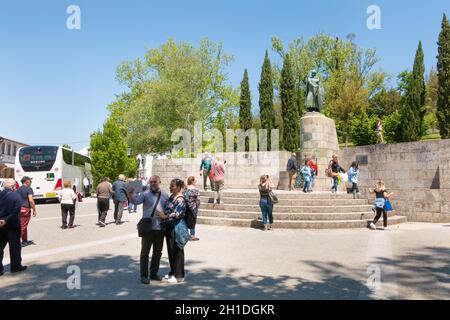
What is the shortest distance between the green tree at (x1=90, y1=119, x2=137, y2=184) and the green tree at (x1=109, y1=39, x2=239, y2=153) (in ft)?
27.1

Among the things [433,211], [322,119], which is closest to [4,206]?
[433,211]

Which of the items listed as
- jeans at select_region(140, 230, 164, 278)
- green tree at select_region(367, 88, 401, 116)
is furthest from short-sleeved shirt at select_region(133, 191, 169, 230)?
green tree at select_region(367, 88, 401, 116)

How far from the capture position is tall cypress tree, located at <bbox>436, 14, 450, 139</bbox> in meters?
26.4

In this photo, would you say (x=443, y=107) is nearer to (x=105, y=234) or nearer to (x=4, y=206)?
(x=105, y=234)

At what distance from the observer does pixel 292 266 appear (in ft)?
20.7

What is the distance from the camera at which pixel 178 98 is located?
33.9 m

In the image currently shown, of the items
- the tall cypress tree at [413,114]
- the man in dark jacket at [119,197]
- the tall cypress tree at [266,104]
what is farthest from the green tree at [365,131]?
the man in dark jacket at [119,197]

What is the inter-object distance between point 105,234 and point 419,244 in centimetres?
843

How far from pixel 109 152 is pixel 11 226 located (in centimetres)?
4014

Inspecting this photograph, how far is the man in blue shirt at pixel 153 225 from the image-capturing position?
532cm

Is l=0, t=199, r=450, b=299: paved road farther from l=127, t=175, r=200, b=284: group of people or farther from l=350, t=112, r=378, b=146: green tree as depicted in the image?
l=350, t=112, r=378, b=146: green tree

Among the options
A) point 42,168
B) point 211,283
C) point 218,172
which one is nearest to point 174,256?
point 211,283

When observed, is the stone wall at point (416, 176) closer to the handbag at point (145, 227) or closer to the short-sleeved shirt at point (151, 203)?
the short-sleeved shirt at point (151, 203)

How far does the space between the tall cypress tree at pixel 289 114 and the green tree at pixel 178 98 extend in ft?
18.5
